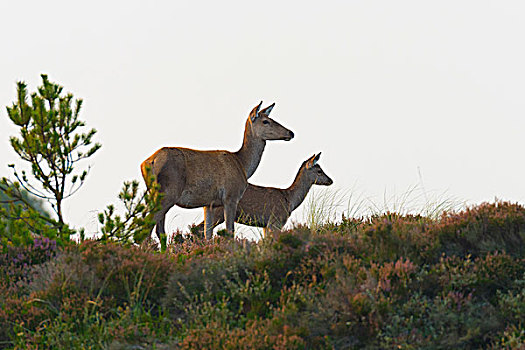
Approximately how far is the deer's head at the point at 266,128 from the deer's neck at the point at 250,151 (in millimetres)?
113

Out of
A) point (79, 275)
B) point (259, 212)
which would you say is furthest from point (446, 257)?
point (259, 212)

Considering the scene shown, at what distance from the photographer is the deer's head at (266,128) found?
1445cm

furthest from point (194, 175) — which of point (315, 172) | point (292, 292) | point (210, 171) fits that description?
point (292, 292)

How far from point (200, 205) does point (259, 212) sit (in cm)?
211

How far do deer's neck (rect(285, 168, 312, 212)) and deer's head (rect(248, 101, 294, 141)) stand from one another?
5.99 ft

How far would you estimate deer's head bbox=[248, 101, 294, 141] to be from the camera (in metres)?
14.5

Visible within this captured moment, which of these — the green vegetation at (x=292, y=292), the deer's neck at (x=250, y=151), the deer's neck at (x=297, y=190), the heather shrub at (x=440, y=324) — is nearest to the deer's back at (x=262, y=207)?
the deer's neck at (x=297, y=190)

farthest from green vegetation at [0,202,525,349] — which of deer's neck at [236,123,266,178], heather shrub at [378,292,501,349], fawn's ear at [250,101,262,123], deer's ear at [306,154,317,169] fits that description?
deer's ear at [306,154,317,169]

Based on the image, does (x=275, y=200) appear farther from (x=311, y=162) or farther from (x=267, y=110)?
(x=267, y=110)

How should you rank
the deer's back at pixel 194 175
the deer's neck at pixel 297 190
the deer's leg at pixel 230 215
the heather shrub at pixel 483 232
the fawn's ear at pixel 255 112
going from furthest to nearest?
the deer's neck at pixel 297 190 < the fawn's ear at pixel 255 112 < the deer's leg at pixel 230 215 < the deer's back at pixel 194 175 < the heather shrub at pixel 483 232

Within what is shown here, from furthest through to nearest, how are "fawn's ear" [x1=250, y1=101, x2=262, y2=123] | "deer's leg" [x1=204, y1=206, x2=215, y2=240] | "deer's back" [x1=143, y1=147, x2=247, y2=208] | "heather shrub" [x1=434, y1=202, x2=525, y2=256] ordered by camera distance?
1. "fawn's ear" [x1=250, y1=101, x2=262, y2=123]
2. "deer's leg" [x1=204, y1=206, x2=215, y2=240]
3. "deer's back" [x1=143, y1=147, x2=247, y2=208]
4. "heather shrub" [x1=434, y1=202, x2=525, y2=256]

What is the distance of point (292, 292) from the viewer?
732 cm

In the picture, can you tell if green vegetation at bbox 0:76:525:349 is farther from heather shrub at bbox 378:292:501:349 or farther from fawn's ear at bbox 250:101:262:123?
fawn's ear at bbox 250:101:262:123

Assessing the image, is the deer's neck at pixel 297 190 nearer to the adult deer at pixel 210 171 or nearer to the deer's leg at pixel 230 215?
the adult deer at pixel 210 171
